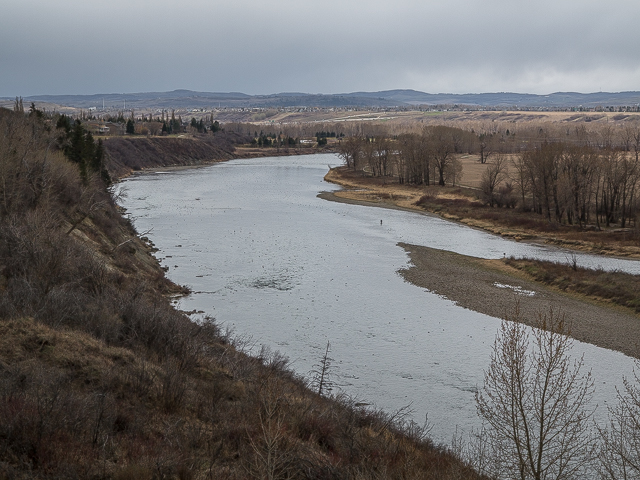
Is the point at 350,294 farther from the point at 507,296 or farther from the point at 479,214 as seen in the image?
the point at 479,214

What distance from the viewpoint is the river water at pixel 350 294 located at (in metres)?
16.9

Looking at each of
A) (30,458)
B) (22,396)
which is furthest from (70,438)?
(22,396)

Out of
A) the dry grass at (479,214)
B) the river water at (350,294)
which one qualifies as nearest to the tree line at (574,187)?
the dry grass at (479,214)

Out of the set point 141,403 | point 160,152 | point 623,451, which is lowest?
point 623,451

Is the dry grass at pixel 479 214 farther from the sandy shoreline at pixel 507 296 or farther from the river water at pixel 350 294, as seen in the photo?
the sandy shoreline at pixel 507 296

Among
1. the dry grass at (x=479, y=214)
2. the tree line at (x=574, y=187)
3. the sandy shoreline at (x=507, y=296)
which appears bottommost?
the sandy shoreline at (x=507, y=296)

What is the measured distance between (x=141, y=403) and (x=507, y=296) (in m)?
19.7

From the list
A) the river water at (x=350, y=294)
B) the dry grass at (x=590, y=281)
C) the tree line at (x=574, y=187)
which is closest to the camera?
the river water at (x=350, y=294)

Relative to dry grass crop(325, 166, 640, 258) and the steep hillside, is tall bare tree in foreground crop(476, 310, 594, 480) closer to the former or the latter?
dry grass crop(325, 166, 640, 258)

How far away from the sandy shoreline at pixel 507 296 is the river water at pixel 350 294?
0.85 meters

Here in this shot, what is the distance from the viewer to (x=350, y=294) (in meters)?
25.7

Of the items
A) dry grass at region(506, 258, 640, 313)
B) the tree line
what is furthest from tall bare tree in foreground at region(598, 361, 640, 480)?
the tree line

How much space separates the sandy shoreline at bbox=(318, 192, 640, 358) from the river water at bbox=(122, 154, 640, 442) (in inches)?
33.6

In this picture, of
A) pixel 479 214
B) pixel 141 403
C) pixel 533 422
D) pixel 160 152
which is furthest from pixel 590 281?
pixel 160 152
